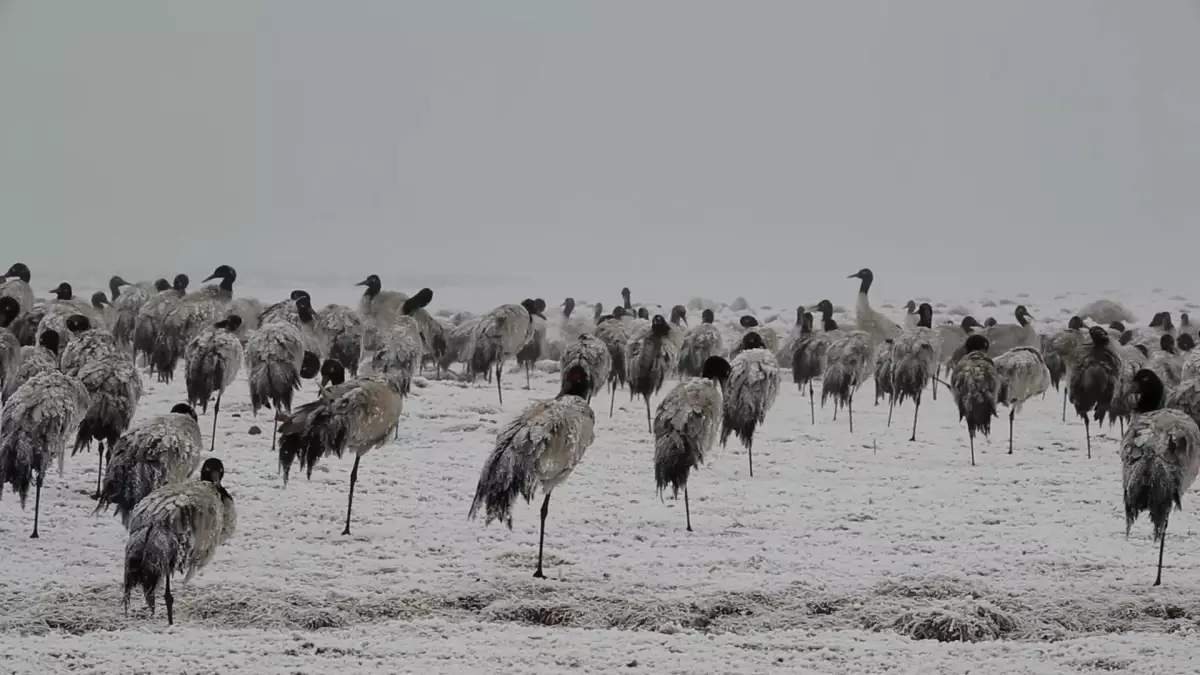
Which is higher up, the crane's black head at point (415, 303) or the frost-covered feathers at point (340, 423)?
the crane's black head at point (415, 303)

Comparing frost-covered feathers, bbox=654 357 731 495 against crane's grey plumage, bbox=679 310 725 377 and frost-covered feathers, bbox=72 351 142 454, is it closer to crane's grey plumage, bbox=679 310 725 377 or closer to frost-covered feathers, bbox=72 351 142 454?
frost-covered feathers, bbox=72 351 142 454

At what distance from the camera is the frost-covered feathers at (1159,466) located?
1186 cm

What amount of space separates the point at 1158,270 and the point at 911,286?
40.9m

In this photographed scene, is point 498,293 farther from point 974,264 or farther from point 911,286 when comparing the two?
point 974,264

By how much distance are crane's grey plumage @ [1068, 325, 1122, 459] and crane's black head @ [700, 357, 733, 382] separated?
6169 mm

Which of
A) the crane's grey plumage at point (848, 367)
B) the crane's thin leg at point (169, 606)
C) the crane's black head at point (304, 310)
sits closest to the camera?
the crane's thin leg at point (169, 606)

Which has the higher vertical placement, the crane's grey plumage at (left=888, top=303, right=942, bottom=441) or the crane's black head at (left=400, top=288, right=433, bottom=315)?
the crane's black head at (left=400, top=288, right=433, bottom=315)

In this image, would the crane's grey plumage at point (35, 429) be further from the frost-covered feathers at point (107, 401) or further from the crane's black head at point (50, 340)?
the crane's black head at point (50, 340)

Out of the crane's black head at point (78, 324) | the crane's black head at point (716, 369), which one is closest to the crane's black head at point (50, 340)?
the crane's black head at point (78, 324)

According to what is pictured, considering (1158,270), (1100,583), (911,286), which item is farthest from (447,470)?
(1158,270)

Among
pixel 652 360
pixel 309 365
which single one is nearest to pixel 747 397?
pixel 652 360

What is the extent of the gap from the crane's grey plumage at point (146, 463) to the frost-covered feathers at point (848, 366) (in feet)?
38.1

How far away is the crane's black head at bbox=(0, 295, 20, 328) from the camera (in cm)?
1930

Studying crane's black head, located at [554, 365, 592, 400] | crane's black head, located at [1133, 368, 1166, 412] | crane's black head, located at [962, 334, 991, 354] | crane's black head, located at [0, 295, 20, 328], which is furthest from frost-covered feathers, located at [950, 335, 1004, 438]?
crane's black head, located at [0, 295, 20, 328]
